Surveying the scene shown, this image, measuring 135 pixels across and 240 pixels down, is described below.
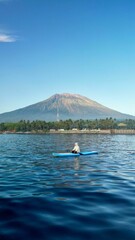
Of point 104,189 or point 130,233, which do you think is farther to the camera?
point 104,189

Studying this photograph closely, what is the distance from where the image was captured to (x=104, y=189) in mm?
23062

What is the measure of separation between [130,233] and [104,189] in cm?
941

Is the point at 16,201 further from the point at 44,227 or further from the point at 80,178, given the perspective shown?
the point at 80,178

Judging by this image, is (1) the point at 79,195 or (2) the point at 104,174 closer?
(1) the point at 79,195

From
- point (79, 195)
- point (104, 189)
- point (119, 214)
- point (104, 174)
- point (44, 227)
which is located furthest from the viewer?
point (104, 174)

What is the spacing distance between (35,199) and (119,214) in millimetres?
5934

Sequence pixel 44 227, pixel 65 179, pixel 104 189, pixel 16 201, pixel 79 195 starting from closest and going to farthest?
pixel 44 227
pixel 16 201
pixel 79 195
pixel 104 189
pixel 65 179

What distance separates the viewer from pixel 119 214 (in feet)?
53.4

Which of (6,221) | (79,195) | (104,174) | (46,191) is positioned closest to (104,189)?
(79,195)

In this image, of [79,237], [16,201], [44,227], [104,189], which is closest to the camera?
[79,237]

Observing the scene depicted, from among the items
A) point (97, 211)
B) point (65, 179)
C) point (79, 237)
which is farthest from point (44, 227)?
point (65, 179)

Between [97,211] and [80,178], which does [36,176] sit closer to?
[80,178]

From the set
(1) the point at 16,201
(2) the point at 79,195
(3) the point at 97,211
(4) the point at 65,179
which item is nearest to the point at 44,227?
(3) the point at 97,211

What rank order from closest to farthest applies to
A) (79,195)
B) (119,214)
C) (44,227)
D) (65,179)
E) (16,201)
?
(44,227), (119,214), (16,201), (79,195), (65,179)
